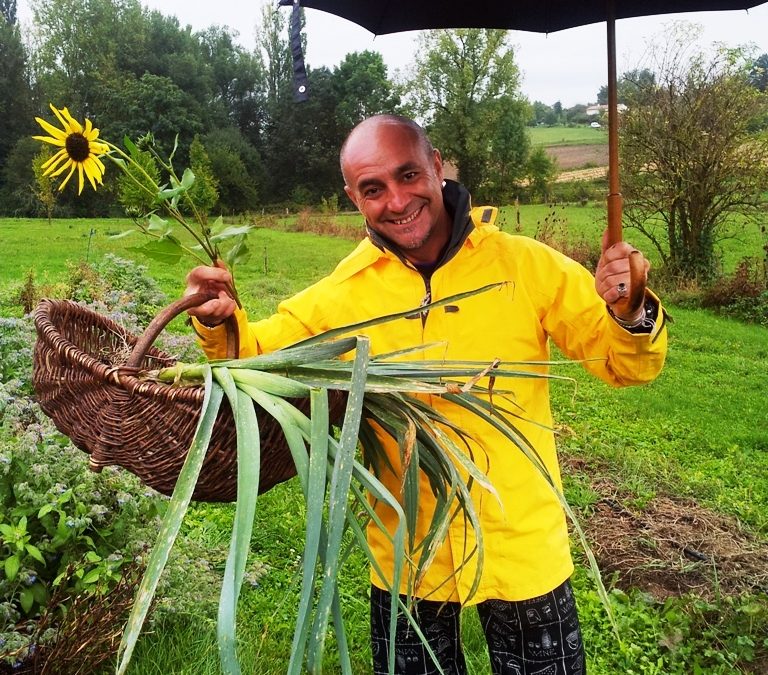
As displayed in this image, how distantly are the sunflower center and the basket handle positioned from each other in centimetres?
46

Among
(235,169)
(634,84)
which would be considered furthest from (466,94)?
(634,84)

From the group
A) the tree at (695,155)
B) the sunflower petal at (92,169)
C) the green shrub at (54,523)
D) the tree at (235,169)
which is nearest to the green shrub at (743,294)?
the tree at (695,155)

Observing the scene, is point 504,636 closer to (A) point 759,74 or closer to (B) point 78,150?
(B) point 78,150

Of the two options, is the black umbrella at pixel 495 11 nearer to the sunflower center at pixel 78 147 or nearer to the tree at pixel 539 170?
the sunflower center at pixel 78 147

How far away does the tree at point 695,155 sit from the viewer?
353 inches

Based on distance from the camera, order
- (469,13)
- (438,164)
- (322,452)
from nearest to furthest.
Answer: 1. (322,452)
2. (438,164)
3. (469,13)

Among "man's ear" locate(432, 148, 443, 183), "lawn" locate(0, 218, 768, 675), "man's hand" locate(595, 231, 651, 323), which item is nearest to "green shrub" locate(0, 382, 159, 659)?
"lawn" locate(0, 218, 768, 675)

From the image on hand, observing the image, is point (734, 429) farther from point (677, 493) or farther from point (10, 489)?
point (10, 489)

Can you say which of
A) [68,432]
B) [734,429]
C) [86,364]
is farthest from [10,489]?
[734,429]

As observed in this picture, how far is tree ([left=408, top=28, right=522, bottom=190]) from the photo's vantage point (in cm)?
2391

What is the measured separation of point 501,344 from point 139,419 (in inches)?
34.5

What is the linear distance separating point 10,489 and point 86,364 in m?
1.34

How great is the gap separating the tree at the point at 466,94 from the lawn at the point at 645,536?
18182 millimetres

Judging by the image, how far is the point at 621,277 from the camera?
140 centimetres
